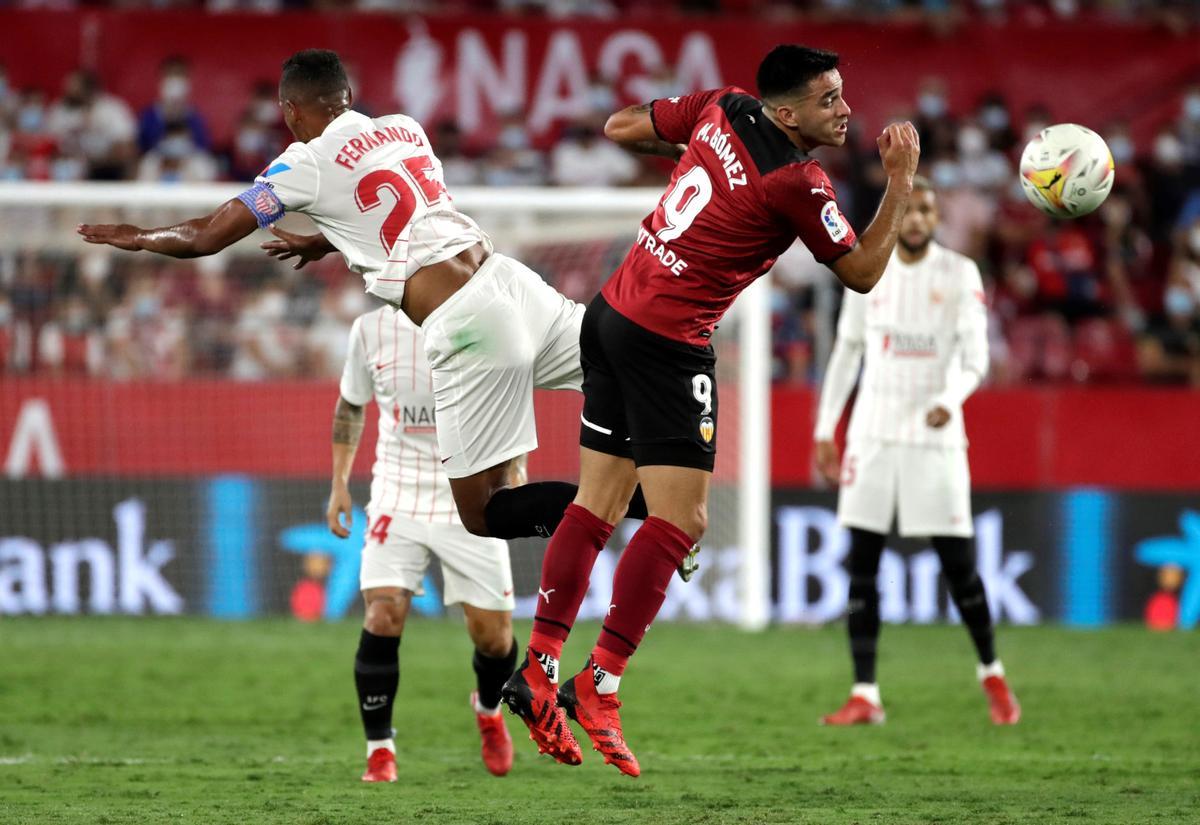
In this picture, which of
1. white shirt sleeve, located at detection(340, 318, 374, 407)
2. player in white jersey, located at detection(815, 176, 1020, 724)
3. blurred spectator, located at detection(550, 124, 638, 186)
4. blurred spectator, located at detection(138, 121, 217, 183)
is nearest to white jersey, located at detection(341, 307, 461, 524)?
white shirt sleeve, located at detection(340, 318, 374, 407)

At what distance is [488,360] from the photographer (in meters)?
5.66

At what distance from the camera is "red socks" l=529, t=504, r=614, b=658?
213 inches

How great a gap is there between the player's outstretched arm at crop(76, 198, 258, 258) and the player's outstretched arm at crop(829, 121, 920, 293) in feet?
6.21

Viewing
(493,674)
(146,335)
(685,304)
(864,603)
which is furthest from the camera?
(146,335)

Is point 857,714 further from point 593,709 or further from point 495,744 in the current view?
point 593,709

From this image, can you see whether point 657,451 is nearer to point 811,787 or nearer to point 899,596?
point 811,787

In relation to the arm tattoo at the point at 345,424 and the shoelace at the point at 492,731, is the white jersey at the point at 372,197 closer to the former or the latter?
the arm tattoo at the point at 345,424

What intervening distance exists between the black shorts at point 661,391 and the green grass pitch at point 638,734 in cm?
119

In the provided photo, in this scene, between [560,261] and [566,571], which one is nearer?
[566,571]

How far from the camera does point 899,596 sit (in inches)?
478

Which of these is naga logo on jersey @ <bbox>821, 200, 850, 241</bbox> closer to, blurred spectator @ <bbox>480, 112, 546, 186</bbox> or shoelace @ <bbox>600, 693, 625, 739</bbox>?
shoelace @ <bbox>600, 693, 625, 739</bbox>

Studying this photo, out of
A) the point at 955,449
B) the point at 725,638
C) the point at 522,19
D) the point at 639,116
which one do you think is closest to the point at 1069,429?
the point at 725,638

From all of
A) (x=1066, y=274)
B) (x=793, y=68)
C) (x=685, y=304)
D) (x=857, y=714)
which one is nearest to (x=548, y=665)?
(x=685, y=304)

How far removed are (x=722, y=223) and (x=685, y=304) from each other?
11.0 inches
